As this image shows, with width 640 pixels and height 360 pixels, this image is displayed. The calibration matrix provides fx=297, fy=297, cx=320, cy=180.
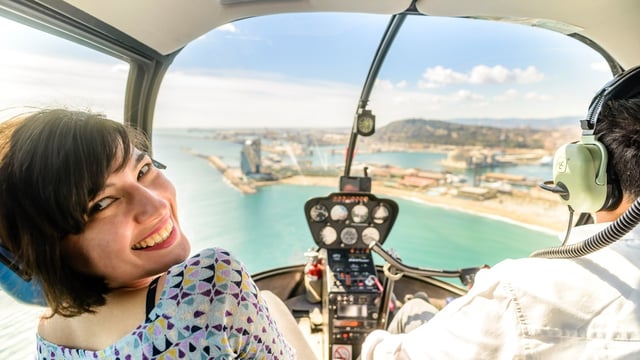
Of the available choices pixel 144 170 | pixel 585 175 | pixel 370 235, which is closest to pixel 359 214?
pixel 370 235

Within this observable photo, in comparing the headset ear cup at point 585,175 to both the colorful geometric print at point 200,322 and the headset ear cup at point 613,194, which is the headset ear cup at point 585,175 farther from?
the colorful geometric print at point 200,322

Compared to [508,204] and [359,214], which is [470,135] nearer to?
[508,204]

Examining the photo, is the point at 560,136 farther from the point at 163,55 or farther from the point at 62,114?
the point at 62,114

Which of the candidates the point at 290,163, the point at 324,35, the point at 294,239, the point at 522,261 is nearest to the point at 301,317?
the point at 294,239

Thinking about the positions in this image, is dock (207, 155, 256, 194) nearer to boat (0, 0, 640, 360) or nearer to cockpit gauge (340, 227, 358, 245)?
boat (0, 0, 640, 360)

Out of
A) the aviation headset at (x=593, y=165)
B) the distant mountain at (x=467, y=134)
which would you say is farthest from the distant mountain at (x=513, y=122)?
the aviation headset at (x=593, y=165)

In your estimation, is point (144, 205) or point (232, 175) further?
point (232, 175)

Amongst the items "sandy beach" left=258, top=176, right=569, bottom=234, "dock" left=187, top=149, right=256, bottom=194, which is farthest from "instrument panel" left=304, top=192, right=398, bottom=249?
"dock" left=187, top=149, right=256, bottom=194
